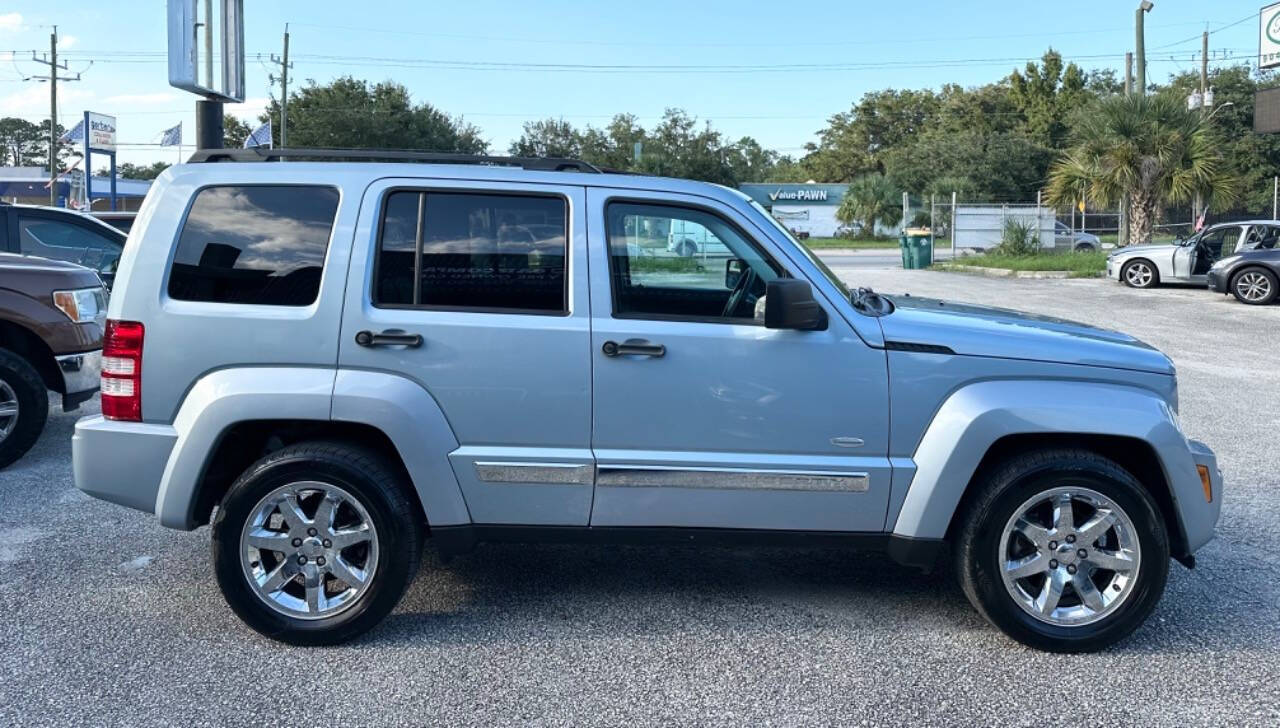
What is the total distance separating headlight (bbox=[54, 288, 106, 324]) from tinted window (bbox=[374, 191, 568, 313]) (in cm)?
459

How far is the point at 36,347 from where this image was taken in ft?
25.2

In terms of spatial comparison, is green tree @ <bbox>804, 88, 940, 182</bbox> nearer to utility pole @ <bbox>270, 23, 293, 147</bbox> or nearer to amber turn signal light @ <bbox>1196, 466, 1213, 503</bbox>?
utility pole @ <bbox>270, 23, 293, 147</bbox>

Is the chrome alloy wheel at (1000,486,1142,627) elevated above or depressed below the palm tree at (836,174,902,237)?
below

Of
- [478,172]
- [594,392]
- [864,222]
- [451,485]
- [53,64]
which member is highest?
[53,64]

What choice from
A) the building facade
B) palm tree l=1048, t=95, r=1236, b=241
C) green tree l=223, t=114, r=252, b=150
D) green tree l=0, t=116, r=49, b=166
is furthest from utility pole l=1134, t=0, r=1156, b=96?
green tree l=0, t=116, r=49, b=166

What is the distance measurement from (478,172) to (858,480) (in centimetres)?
200

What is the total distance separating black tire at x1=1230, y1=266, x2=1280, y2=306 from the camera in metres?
18.1

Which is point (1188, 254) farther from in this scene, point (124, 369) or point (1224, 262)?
point (124, 369)

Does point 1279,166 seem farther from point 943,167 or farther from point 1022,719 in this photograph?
point 1022,719

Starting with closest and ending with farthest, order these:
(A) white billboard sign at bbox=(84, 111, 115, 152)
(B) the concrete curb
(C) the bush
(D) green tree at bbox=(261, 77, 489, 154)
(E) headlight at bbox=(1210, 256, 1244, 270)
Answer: (E) headlight at bbox=(1210, 256, 1244, 270) < (B) the concrete curb < (C) the bush < (A) white billboard sign at bbox=(84, 111, 115, 152) < (D) green tree at bbox=(261, 77, 489, 154)

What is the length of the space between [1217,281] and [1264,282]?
0.81 metres

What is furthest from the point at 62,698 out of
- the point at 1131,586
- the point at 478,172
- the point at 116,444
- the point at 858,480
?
the point at 1131,586

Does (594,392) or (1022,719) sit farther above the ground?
(594,392)

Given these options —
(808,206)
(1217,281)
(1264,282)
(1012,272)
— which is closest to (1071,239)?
(1012,272)
